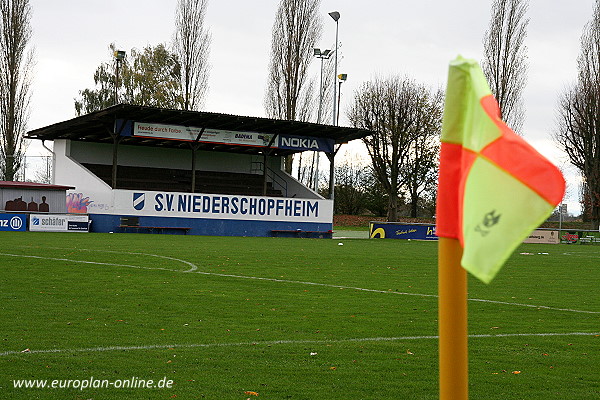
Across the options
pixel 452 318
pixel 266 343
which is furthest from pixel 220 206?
pixel 452 318

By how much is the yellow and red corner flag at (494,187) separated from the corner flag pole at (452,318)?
0.27m

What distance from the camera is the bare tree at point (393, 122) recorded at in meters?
69.8

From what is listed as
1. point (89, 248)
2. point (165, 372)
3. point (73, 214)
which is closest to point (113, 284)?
point (165, 372)

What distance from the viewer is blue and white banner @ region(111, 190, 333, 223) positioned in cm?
3841

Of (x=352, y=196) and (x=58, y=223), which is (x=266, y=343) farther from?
(x=352, y=196)

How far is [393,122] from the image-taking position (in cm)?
6981

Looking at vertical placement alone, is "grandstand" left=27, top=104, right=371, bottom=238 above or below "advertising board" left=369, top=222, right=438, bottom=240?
above

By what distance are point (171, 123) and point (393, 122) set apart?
110 ft

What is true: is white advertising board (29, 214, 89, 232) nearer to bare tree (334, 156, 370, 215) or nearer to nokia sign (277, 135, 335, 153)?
nokia sign (277, 135, 335, 153)

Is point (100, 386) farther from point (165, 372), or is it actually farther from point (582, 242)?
point (582, 242)

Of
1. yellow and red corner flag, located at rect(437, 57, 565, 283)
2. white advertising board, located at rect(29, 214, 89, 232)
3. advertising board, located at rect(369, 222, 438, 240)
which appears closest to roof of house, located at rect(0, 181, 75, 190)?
white advertising board, located at rect(29, 214, 89, 232)

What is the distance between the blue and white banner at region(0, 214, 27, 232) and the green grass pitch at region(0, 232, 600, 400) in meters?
17.5

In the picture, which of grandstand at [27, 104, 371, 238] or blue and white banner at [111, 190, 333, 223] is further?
grandstand at [27, 104, 371, 238]

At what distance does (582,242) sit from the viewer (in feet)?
151
